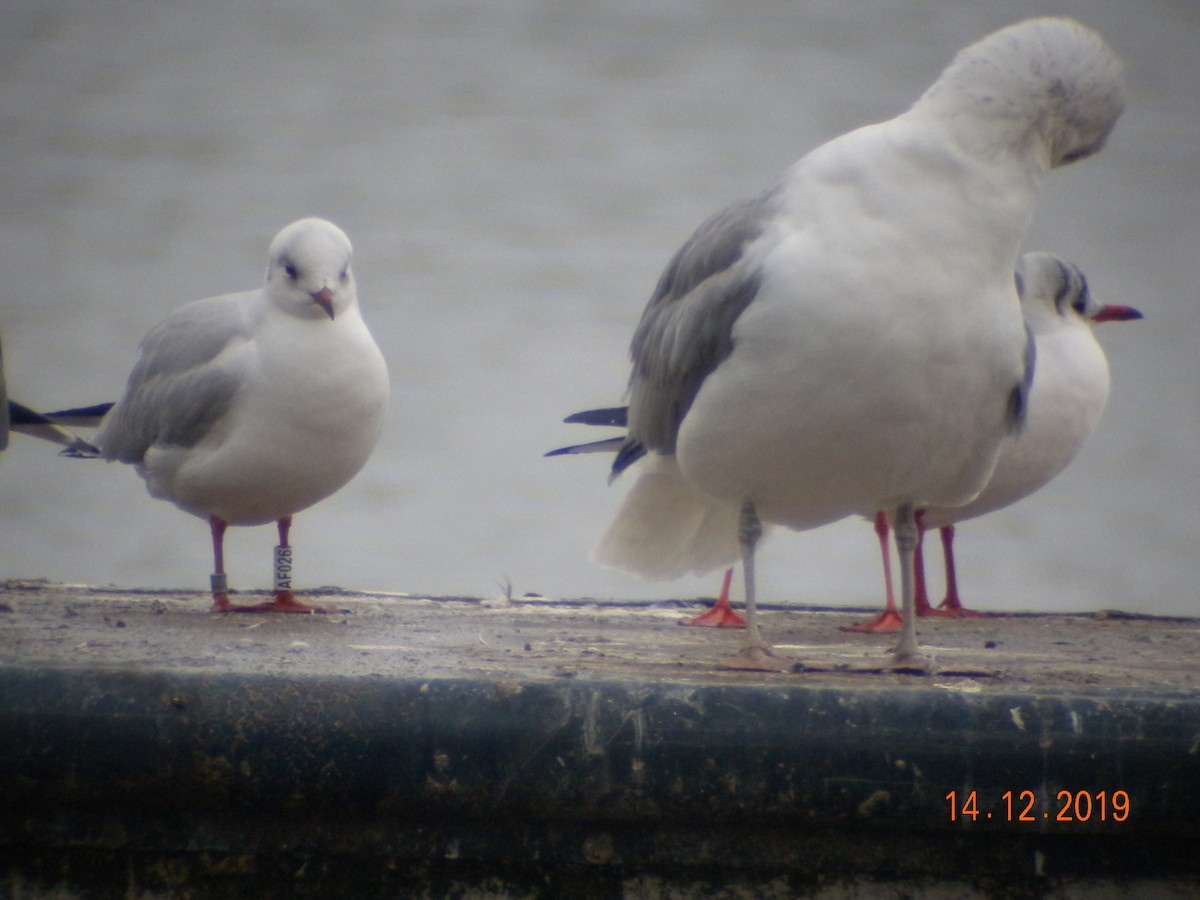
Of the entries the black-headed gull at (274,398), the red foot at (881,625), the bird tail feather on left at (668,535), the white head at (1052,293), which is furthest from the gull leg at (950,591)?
the black-headed gull at (274,398)

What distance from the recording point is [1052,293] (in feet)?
16.7

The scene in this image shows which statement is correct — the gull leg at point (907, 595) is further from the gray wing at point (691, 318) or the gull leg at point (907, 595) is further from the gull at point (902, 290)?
the gray wing at point (691, 318)

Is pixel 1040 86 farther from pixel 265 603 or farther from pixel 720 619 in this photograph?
pixel 265 603

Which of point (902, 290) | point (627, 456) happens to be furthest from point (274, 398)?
point (902, 290)

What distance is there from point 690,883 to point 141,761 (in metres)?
0.83

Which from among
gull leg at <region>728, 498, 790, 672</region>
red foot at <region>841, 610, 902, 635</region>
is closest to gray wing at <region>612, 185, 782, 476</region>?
gull leg at <region>728, 498, 790, 672</region>

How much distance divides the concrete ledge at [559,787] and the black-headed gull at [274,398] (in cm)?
160

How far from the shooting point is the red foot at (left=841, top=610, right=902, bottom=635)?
3.84 m

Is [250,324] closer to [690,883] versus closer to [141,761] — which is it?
[141,761]

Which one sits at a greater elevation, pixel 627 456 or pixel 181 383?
pixel 181 383

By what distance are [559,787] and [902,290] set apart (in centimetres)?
103

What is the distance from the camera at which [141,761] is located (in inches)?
87.0

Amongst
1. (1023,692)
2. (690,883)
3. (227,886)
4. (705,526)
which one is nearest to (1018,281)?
(705,526)

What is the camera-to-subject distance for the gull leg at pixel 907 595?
2.83m
